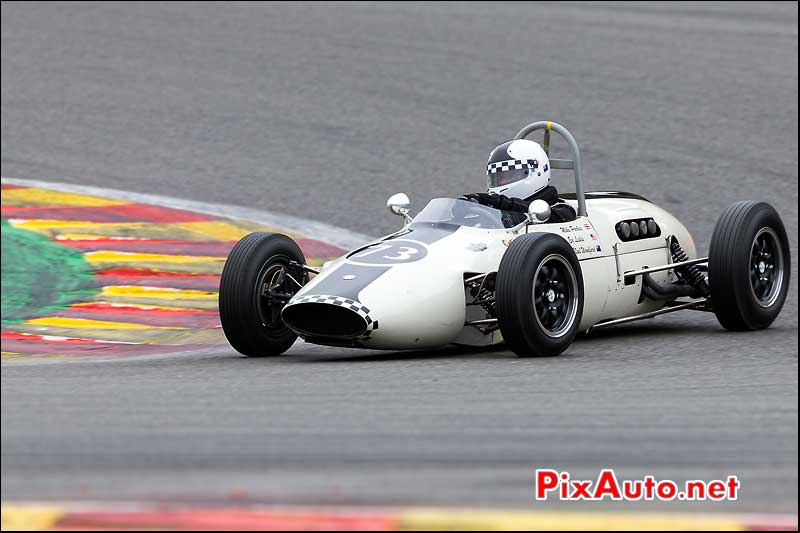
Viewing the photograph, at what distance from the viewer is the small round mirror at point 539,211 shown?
8.04m

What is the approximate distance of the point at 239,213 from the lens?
1255cm

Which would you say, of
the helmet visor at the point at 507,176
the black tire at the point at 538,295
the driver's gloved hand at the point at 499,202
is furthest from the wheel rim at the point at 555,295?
the helmet visor at the point at 507,176

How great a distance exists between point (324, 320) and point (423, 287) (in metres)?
0.54

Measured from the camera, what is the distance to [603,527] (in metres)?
4.20

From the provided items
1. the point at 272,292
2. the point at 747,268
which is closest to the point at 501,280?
the point at 272,292

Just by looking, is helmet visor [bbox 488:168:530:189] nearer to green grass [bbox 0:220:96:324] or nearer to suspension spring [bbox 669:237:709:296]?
suspension spring [bbox 669:237:709:296]

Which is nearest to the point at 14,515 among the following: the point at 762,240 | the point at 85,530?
the point at 85,530

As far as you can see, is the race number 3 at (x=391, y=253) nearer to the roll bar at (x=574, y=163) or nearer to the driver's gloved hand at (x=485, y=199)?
the driver's gloved hand at (x=485, y=199)

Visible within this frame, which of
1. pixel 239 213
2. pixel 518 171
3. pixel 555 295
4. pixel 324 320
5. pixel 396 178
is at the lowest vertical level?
pixel 324 320

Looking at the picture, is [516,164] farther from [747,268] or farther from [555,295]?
[747,268]

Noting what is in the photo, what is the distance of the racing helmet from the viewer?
8.71 metres

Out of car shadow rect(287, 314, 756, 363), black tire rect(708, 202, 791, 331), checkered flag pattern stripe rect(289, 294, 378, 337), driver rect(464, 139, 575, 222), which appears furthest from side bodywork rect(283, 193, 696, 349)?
black tire rect(708, 202, 791, 331)

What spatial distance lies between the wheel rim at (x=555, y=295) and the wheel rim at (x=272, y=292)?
4.55 ft

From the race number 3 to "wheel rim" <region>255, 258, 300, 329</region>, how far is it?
18.9 inches
